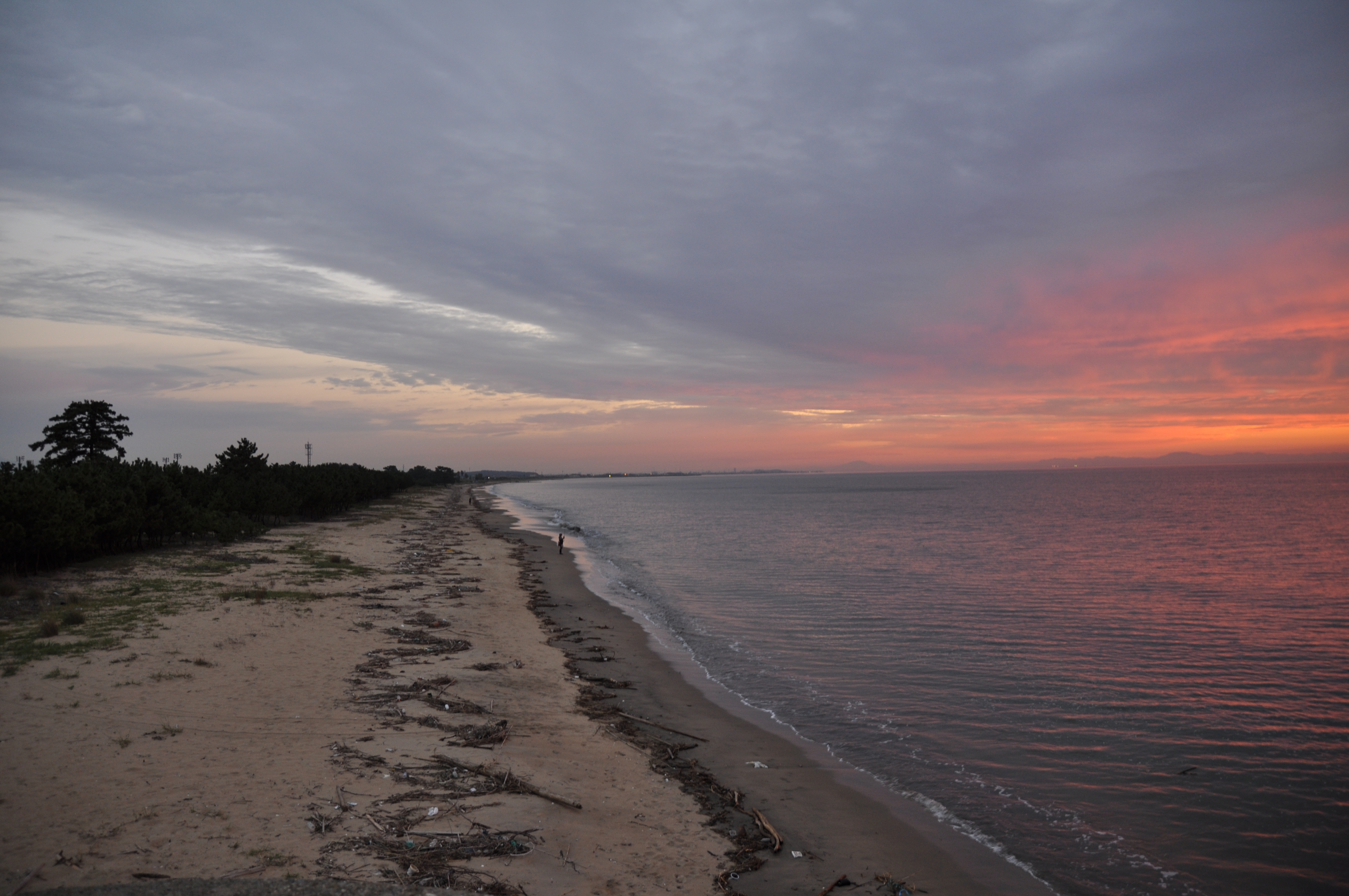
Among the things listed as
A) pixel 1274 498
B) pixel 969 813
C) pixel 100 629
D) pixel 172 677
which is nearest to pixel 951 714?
pixel 969 813

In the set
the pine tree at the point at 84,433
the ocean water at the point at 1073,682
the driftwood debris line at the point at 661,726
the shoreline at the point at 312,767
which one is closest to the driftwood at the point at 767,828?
the shoreline at the point at 312,767

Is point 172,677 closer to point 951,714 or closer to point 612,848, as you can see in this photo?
point 612,848

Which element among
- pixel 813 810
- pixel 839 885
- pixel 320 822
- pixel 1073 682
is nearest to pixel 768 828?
pixel 813 810

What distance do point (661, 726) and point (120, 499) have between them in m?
23.1

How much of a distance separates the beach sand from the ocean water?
1902 mm

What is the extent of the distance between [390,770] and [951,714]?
11357 millimetres

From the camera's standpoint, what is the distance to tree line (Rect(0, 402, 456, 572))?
20141 mm

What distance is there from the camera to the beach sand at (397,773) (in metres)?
6.88

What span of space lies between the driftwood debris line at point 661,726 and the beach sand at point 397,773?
2.9 inches

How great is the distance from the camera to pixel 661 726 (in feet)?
42.2

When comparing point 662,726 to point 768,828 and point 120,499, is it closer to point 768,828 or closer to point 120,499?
point 768,828

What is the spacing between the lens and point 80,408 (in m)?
52.8

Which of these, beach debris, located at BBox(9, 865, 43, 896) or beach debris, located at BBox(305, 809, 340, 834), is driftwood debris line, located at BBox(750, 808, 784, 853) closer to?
beach debris, located at BBox(305, 809, 340, 834)

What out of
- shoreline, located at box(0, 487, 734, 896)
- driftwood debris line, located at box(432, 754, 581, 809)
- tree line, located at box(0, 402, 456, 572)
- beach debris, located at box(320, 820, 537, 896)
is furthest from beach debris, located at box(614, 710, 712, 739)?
tree line, located at box(0, 402, 456, 572)
